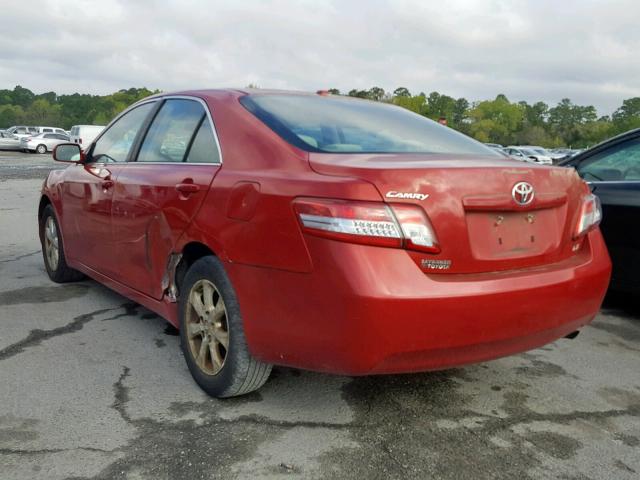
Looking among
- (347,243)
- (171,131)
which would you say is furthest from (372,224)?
(171,131)

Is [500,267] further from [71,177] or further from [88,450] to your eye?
[71,177]

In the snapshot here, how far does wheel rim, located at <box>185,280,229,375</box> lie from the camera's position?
2.98m

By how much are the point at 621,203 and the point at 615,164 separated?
42cm

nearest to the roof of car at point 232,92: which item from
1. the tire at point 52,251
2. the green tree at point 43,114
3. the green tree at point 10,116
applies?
the tire at point 52,251

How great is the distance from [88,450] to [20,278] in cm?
354

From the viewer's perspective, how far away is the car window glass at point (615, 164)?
4.60m

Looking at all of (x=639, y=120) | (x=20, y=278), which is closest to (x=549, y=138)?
(x=639, y=120)

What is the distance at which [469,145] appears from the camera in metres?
3.40

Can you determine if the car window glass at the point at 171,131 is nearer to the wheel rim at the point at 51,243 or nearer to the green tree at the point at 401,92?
the wheel rim at the point at 51,243

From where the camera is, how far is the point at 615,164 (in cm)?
476

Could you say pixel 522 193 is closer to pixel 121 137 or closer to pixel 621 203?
pixel 621 203

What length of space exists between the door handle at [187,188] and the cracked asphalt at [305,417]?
0.98m

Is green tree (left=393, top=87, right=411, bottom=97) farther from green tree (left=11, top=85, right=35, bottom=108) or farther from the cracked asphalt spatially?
the cracked asphalt

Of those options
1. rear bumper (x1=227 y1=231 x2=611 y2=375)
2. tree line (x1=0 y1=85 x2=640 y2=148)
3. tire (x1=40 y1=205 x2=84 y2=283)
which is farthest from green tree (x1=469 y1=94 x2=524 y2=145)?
rear bumper (x1=227 y1=231 x2=611 y2=375)
